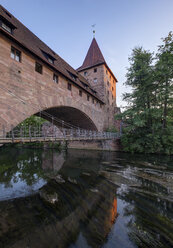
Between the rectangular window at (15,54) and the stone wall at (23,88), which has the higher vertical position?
the rectangular window at (15,54)

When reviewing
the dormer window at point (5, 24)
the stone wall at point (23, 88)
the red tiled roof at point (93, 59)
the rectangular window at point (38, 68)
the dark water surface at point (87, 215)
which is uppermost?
the red tiled roof at point (93, 59)

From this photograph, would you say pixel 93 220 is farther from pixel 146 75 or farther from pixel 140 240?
pixel 146 75

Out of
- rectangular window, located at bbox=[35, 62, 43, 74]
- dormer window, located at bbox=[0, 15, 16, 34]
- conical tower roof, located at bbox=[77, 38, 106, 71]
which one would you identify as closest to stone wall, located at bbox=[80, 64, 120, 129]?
conical tower roof, located at bbox=[77, 38, 106, 71]

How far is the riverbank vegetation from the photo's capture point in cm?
1355

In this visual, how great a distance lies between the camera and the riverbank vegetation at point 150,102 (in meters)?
13.5

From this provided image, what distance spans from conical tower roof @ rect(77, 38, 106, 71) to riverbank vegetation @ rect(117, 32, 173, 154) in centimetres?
928

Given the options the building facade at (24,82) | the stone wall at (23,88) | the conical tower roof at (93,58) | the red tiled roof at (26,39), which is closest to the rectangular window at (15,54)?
the building facade at (24,82)

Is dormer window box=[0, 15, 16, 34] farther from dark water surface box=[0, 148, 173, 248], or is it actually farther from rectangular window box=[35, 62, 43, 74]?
dark water surface box=[0, 148, 173, 248]

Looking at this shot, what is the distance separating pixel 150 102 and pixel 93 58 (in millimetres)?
16122

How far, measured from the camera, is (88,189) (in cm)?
526

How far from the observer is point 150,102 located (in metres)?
15.8

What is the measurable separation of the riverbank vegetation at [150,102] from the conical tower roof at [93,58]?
9.28m

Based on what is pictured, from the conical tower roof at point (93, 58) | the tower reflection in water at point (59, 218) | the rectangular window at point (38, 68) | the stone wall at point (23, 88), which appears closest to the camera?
the tower reflection in water at point (59, 218)

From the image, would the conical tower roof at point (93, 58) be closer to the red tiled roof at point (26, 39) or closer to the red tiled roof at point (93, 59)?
the red tiled roof at point (93, 59)
